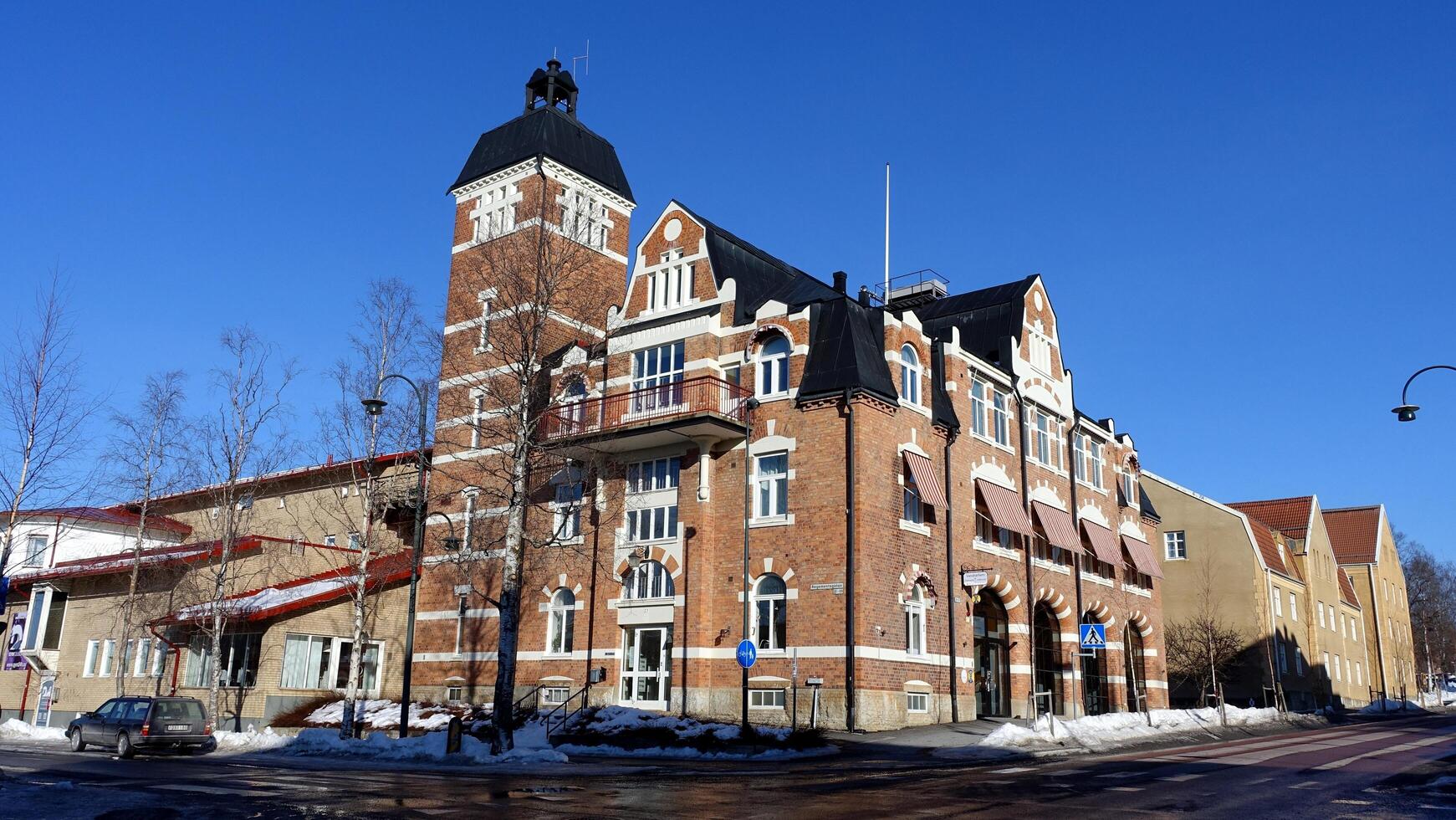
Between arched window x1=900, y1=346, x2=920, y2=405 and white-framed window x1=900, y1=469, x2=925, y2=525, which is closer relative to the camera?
white-framed window x1=900, y1=469, x2=925, y2=525

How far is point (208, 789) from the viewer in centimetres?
1584

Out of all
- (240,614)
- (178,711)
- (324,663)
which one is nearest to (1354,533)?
(324,663)

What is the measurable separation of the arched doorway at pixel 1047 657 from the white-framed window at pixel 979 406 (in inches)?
286

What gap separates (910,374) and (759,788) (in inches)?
748

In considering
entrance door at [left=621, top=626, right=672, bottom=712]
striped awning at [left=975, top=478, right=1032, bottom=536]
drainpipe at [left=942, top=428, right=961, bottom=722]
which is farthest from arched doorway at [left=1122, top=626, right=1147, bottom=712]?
entrance door at [left=621, top=626, right=672, bottom=712]

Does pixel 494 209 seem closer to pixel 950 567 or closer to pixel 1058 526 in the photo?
pixel 950 567

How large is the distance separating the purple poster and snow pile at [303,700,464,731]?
58.2 ft

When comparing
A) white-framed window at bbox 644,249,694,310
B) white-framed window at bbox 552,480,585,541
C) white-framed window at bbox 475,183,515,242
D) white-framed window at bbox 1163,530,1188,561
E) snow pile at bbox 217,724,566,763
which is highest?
white-framed window at bbox 475,183,515,242

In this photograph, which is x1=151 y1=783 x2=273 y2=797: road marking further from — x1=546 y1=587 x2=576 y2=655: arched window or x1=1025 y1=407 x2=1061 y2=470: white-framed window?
x1=1025 y1=407 x2=1061 y2=470: white-framed window

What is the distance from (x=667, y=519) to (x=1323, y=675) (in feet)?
147

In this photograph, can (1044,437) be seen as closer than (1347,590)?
Yes

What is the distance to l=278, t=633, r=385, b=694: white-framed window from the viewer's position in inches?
1433

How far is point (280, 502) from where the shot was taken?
48.2 m

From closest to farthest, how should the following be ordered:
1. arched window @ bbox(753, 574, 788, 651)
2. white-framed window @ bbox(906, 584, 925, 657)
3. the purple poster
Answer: arched window @ bbox(753, 574, 788, 651), white-framed window @ bbox(906, 584, 925, 657), the purple poster
